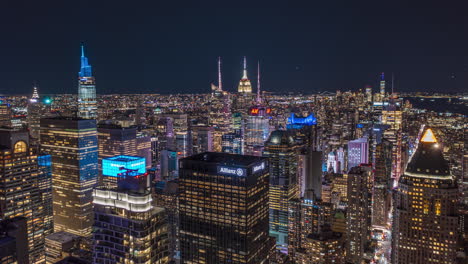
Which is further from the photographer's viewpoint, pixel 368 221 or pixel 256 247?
pixel 368 221

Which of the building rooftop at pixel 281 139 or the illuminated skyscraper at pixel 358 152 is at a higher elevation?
the building rooftop at pixel 281 139

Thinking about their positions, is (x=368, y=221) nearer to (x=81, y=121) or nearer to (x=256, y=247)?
(x=256, y=247)

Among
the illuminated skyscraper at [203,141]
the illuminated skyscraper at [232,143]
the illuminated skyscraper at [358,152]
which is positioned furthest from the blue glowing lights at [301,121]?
the illuminated skyscraper at [203,141]

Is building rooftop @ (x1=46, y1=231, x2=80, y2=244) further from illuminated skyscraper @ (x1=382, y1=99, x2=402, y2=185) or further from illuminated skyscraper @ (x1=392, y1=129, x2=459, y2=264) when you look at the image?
illuminated skyscraper @ (x1=382, y1=99, x2=402, y2=185)

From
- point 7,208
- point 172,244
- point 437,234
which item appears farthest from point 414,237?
point 7,208

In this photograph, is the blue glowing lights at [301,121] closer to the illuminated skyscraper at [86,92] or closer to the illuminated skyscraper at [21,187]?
the illuminated skyscraper at [86,92]

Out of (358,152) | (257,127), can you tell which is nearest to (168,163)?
(257,127)
